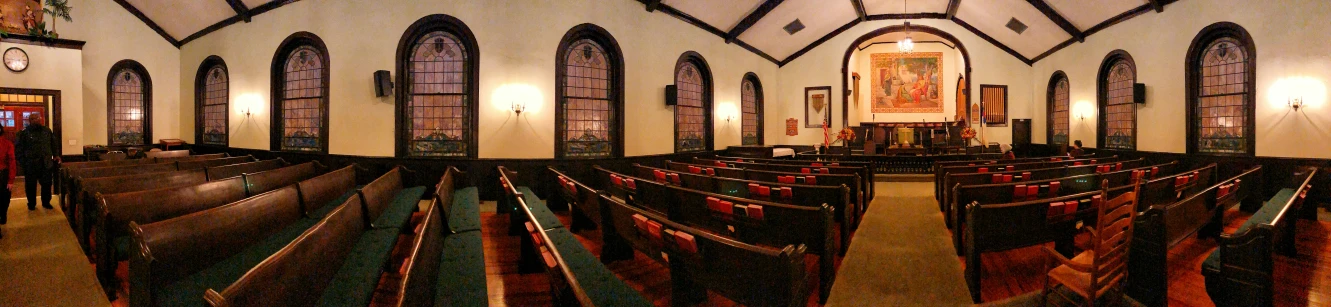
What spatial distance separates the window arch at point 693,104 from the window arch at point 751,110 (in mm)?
1652

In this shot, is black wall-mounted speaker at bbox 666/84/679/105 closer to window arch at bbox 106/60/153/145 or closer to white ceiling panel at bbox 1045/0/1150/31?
white ceiling panel at bbox 1045/0/1150/31

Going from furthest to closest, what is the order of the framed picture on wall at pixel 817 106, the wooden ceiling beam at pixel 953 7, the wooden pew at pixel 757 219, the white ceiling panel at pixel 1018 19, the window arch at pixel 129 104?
the framed picture on wall at pixel 817 106
the wooden ceiling beam at pixel 953 7
the window arch at pixel 129 104
the white ceiling panel at pixel 1018 19
the wooden pew at pixel 757 219

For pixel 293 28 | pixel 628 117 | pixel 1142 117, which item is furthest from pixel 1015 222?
pixel 293 28

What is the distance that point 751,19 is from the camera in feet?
35.8

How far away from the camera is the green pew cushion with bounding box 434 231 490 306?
1.94m

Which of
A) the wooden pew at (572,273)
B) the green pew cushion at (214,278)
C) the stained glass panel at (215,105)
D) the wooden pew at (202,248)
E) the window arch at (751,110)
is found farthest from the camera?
the window arch at (751,110)

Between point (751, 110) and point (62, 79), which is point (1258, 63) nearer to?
point (751, 110)

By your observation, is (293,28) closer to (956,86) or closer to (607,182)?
(607,182)

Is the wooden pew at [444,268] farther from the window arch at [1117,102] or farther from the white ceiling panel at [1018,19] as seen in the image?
the window arch at [1117,102]

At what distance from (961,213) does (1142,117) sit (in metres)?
9.33

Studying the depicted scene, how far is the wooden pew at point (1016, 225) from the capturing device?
3.07 m

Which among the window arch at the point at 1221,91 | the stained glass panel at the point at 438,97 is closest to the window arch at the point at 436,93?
the stained glass panel at the point at 438,97

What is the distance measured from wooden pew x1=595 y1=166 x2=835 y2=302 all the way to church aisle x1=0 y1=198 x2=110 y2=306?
3.70 metres

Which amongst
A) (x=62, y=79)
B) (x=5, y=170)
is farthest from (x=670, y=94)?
(x=62, y=79)
